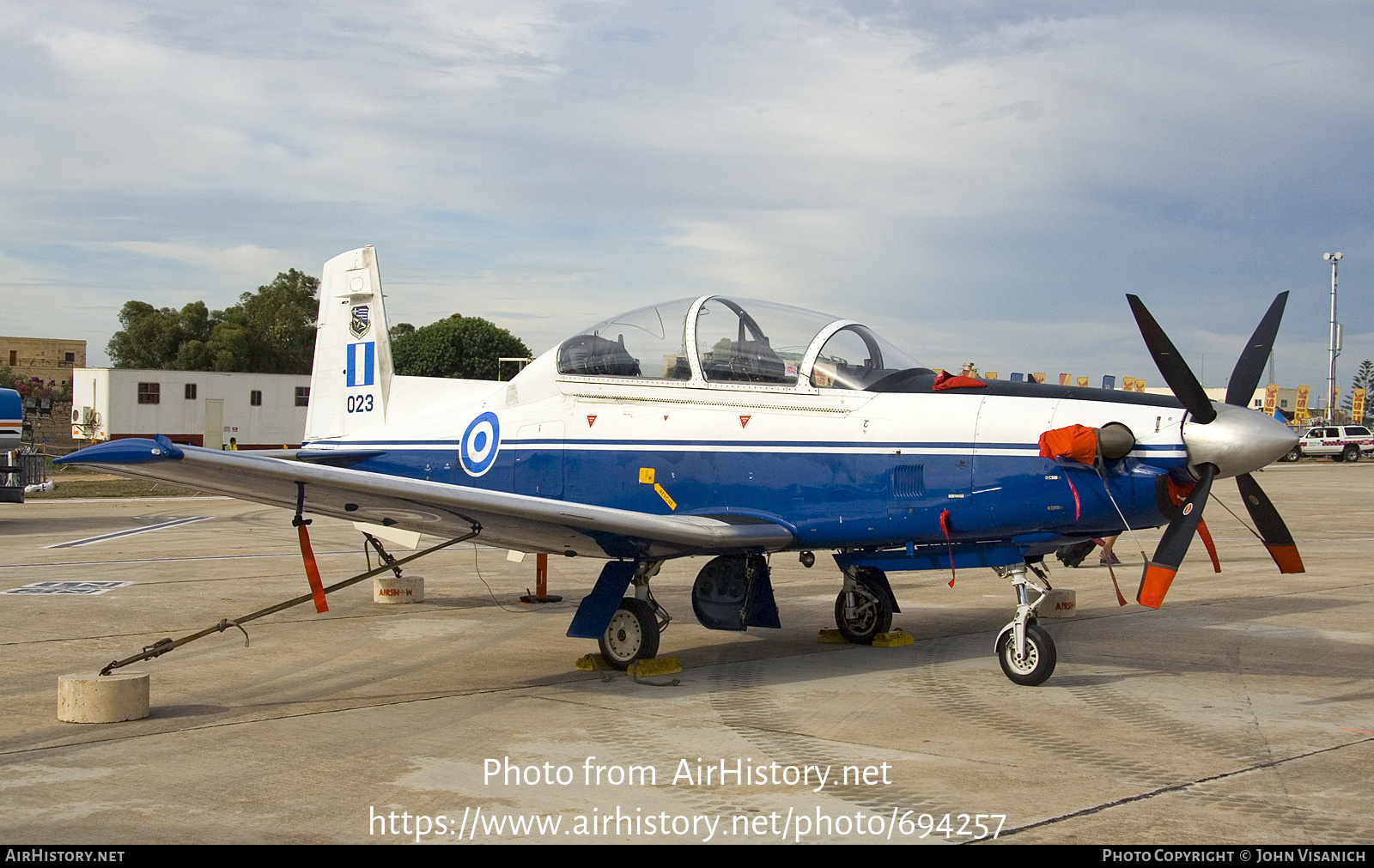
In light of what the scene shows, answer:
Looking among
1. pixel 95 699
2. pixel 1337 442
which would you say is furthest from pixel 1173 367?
pixel 1337 442

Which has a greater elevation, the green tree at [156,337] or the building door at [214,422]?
the green tree at [156,337]

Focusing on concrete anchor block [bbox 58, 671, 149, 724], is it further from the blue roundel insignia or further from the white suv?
the white suv

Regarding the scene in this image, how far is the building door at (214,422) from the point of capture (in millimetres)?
45188

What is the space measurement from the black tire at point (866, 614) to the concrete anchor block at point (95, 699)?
5.47m

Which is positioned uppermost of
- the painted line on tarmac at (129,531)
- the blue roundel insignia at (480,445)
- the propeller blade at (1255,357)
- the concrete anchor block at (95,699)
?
the propeller blade at (1255,357)

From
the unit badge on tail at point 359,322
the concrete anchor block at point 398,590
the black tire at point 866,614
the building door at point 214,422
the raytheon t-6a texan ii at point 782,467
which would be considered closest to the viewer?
the raytheon t-6a texan ii at point 782,467

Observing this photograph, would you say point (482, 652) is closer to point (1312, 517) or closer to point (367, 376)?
point (367, 376)

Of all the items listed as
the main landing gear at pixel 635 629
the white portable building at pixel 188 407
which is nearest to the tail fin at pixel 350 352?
the main landing gear at pixel 635 629

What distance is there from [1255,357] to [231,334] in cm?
7112

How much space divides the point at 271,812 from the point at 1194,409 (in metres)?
5.46

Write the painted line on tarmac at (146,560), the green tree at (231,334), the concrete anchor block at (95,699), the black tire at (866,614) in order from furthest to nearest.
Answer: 1. the green tree at (231,334)
2. the painted line on tarmac at (146,560)
3. the black tire at (866,614)
4. the concrete anchor block at (95,699)

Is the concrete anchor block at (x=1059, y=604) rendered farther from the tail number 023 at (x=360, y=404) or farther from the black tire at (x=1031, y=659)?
the tail number 023 at (x=360, y=404)

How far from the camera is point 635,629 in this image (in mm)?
8055

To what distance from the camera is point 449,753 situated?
5766mm
